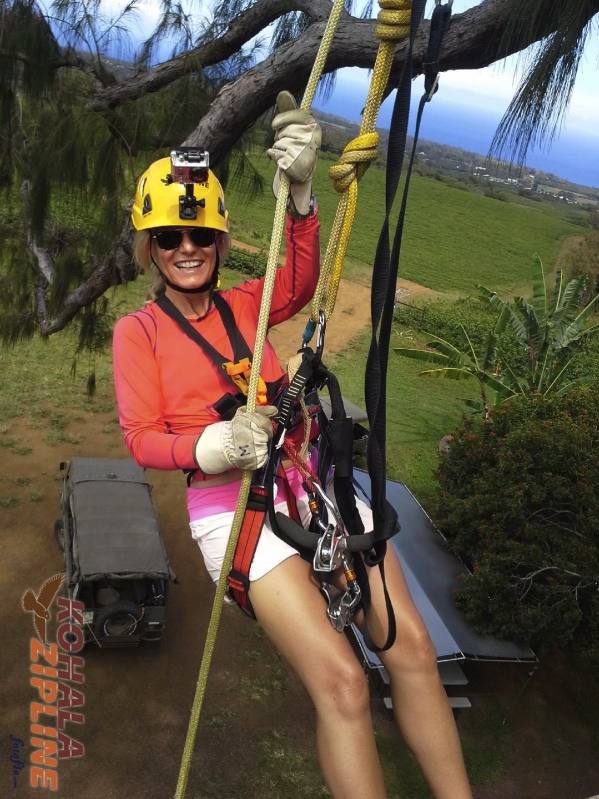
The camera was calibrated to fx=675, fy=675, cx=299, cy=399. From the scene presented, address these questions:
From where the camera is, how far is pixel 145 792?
441cm

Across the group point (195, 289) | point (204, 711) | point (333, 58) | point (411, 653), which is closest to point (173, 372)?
point (195, 289)

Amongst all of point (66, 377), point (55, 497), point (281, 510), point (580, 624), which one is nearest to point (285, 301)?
point (281, 510)

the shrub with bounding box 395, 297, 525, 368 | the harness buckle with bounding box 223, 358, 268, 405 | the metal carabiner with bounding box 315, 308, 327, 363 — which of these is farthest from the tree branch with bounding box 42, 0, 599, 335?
the shrub with bounding box 395, 297, 525, 368

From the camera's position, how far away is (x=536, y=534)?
5.37 m

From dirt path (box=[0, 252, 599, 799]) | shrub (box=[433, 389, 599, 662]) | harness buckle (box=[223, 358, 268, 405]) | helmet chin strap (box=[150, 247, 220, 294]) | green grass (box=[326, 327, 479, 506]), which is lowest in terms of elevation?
green grass (box=[326, 327, 479, 506])

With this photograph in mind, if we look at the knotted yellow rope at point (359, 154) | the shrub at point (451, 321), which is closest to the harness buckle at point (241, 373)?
the knotted yellow rope at point (359, 154)

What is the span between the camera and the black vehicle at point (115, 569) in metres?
5.17

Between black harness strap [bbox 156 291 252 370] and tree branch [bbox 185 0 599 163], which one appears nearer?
black harness strap [bbox 156 291 252 370]

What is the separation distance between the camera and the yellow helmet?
8.38 ft

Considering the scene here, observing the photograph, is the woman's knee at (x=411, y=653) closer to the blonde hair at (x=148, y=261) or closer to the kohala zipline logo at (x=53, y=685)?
the blonde hair at (x=148, y=261)

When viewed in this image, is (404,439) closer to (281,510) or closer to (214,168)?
(214,168)

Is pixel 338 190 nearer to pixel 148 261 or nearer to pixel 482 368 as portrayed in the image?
pixel 148 261

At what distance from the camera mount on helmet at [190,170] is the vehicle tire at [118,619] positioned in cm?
360

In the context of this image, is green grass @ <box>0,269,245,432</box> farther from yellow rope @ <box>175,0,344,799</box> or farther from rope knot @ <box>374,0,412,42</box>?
rope knot @ <box>374,0,412,42</box>
